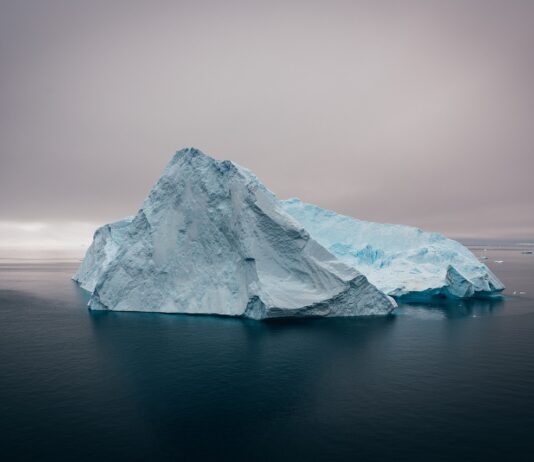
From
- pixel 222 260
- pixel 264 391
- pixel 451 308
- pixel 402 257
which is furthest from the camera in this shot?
pixel 402 257

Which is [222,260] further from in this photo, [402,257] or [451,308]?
[402,257]

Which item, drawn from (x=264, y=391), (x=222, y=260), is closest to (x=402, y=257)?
(x=222, y=260)

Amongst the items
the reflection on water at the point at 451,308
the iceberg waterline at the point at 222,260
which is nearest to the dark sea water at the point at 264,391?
the iceberg waterline at the point at 222,260

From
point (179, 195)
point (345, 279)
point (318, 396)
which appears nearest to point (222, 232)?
point (179, 195)

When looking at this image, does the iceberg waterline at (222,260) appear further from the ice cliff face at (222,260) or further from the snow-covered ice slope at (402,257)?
the snow-covered ice slope at (402,257)

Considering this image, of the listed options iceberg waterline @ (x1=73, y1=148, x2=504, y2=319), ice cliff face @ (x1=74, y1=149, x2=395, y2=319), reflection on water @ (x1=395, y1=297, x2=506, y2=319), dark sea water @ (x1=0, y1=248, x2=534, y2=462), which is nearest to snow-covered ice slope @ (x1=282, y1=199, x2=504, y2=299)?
reflection on water @ (x1=395, y1=297, x2=506, y2=319)

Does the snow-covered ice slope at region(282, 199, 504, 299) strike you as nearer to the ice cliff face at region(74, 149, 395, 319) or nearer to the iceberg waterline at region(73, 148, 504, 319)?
the iceberg waterline at region(73, 148, 504, 319)
